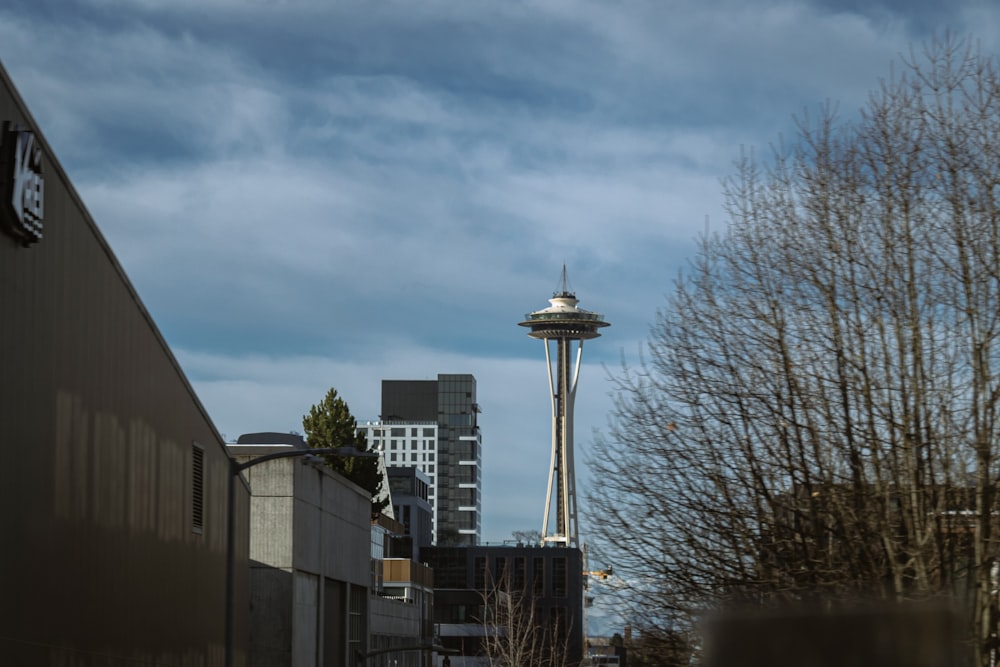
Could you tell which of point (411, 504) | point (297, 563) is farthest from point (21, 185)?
point (411, 504)

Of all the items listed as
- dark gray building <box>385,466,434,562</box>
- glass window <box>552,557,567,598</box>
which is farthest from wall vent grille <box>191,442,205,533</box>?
glass window <box>552,557,567,598</box>

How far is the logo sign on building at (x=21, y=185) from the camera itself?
13.7 m

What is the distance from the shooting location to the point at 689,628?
67.1ft

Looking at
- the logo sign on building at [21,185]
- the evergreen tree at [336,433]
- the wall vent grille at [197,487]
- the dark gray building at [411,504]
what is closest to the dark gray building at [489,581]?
the dark gray building at [411,504]

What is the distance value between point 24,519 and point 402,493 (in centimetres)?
14022

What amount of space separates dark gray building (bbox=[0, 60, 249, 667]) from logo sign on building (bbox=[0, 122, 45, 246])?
0.07ft

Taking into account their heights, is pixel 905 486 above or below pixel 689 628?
above

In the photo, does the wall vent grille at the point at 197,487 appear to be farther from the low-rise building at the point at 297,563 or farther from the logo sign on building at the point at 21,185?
the low-rise building at the point at 297,563

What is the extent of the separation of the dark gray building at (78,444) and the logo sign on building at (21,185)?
22 mm

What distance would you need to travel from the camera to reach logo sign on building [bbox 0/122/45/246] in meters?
13.7

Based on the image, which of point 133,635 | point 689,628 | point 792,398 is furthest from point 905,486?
point 133,635

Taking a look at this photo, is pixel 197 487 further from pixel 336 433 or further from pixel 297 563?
pixel 336 433

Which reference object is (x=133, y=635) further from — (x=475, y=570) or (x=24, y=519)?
(x=475, y=570)

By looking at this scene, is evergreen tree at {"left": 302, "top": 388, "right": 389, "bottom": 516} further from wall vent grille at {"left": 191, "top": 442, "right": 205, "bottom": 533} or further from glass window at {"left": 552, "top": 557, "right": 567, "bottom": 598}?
glass window at {"left": 552, "top": 557, "right": 567, "bottom": 598}
